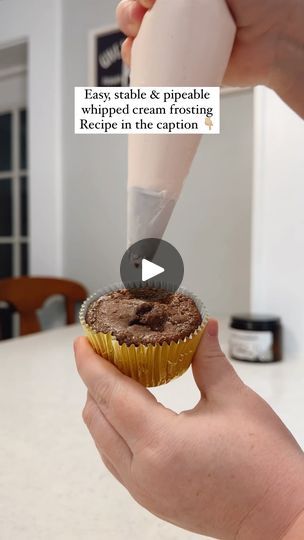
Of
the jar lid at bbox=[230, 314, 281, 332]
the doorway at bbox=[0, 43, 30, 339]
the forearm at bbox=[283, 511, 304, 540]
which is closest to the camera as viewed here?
the forearm at bbox=[283, 511, 304, 540]

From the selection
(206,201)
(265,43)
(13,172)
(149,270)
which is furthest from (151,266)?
(13,172)

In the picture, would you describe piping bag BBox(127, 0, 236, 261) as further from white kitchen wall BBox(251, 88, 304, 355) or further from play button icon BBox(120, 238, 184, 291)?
white kitchen wall BBox(251, 88, 304, 355)

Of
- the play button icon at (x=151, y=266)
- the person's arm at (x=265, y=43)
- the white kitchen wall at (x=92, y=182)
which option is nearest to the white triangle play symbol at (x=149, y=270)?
the play button icon at (x=151, y=266)

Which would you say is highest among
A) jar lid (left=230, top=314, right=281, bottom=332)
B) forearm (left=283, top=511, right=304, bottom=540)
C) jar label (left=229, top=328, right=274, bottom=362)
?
jar lid (left=230, top=314, right=281, bottom=332)

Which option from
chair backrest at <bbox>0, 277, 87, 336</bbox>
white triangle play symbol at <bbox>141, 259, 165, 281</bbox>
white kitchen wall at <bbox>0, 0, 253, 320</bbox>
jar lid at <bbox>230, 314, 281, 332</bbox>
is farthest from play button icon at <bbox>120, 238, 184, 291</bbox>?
chair backrest at <bbox>0, 277, 87, 336</bbox>

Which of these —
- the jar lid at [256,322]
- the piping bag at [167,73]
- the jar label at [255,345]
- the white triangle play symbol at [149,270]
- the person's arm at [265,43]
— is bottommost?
the jar label at [255,345]

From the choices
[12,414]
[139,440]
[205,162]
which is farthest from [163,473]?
[205,162]

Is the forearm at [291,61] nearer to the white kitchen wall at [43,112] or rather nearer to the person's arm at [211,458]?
the person's arm at [211,458]
